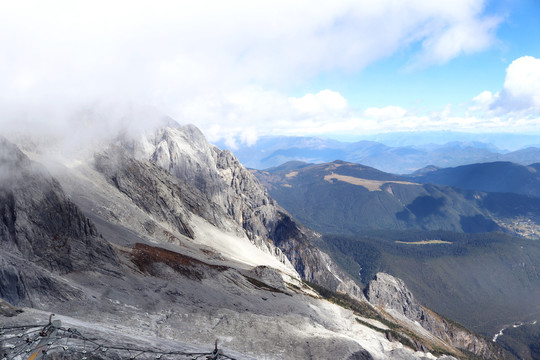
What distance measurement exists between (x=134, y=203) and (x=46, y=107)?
60.0 metres

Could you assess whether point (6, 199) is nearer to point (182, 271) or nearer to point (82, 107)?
point (182, 271)

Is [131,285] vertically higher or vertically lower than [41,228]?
lower

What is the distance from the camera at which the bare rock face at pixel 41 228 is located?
51.3m

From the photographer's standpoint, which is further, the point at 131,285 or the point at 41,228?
the point at 131,285

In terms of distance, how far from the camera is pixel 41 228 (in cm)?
5662

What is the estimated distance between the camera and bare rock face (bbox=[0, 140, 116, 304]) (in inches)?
2020

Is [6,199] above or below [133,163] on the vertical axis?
below

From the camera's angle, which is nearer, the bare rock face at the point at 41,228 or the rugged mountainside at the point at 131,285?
the rugged mountainside at the point at 131,285

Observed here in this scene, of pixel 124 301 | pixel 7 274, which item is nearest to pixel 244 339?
pixel 124 301

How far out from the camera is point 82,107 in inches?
6063

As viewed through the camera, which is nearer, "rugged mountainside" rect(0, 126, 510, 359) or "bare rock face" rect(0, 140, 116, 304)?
"rugged mountainside" rect(0, 126, 510, 359)

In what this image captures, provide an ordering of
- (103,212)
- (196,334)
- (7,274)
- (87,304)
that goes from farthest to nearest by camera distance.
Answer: (103,212)
(196,334)
(87,304)
(7,274)

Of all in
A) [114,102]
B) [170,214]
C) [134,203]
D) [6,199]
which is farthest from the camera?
[114,102]

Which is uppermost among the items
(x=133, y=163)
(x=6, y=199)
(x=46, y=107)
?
(x=46, y=107)
